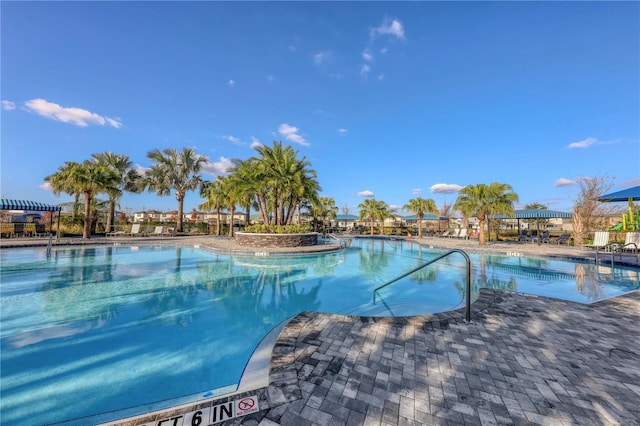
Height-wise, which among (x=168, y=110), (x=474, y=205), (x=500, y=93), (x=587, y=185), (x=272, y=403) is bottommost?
(x=272, y=403)

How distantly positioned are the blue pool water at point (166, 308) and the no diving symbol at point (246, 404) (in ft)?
2.01

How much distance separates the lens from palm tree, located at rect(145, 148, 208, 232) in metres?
22.1

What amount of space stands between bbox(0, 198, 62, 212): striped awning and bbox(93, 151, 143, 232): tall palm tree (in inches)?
185

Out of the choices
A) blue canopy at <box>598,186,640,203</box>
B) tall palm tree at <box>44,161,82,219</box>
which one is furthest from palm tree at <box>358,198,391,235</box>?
tall palm tree at <box>44,161,82,219</box>

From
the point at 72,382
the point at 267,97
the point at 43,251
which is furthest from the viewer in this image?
the point at 267,97

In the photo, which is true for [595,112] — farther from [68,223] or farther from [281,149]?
[68,223]

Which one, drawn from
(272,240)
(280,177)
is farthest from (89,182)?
(272,240)

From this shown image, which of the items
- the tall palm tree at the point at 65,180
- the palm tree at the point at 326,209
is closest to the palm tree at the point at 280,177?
the palm tree at the point at 326,209

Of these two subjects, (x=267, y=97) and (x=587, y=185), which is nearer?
Answer: (x=267, y=97)

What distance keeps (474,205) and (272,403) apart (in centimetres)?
1795

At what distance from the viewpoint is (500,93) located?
1591 cm

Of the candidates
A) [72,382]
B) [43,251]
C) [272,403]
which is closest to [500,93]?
[272,403]

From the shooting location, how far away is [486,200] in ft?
51.6

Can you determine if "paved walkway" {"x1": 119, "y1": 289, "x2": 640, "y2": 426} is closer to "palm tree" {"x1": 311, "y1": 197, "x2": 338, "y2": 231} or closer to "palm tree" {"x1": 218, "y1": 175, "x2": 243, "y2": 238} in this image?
"palm tree" {"x1": 218, "y1": 175, "x2": 243, "y2": 238}
